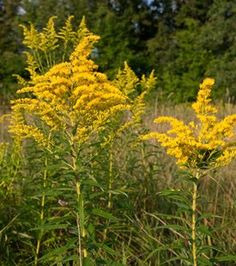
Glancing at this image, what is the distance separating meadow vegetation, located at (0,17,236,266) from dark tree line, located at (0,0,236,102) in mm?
16386

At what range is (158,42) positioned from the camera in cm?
2984

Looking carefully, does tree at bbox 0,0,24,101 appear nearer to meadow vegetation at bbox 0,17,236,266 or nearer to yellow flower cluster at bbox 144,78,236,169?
meadow vegetation at bbox 0,17,236,266

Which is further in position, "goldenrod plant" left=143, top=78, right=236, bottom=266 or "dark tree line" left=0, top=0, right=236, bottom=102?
"dark tree line" left=0, top=0, right=236, bottom=102

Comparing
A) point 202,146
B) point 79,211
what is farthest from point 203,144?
point 79,211

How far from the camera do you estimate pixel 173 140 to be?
97.0 inches

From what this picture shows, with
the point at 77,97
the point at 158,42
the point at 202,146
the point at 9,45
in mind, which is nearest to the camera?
the point at 202,146

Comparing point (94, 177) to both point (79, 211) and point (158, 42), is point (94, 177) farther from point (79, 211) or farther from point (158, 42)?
point (158, 42)

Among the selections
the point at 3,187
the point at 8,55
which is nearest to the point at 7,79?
the point at 8,55

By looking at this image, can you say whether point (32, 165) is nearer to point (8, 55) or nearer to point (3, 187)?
point (3, 187)

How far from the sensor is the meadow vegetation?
2.51m

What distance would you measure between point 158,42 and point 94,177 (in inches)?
1083

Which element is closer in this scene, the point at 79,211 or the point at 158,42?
the point at 79,211

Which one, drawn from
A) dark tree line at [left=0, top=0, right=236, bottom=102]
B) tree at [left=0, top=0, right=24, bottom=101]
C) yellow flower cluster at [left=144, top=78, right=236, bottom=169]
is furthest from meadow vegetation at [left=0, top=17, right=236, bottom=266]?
tree at [left=0, top=0, right=24, bottom=101]

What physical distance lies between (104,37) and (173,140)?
75.3ft
